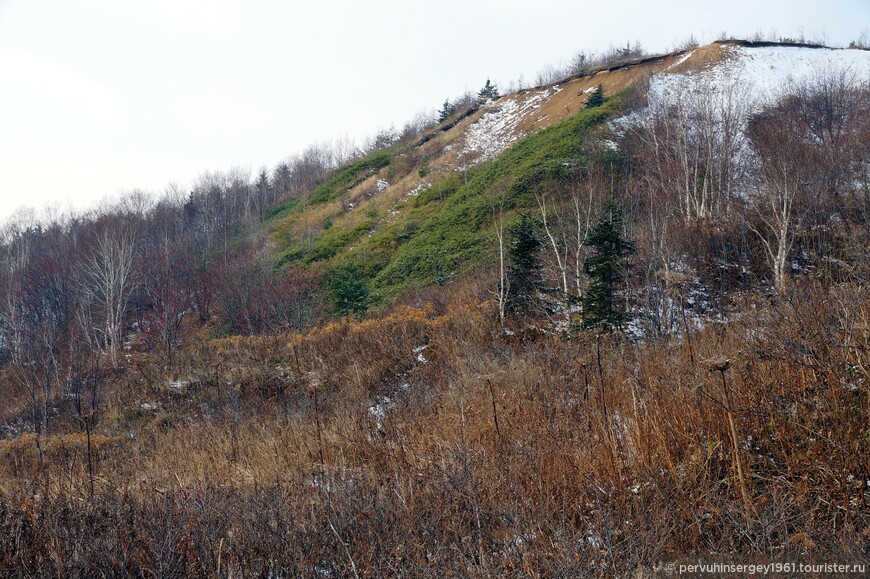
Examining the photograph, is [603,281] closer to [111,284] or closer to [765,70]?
[111,284]

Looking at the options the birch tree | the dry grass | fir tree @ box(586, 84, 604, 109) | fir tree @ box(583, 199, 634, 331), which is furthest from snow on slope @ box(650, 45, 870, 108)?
the birch tree

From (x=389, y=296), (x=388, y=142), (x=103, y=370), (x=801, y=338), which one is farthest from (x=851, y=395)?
(x=388, y=142)

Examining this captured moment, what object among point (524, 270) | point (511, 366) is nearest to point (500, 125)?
point (524, 270)

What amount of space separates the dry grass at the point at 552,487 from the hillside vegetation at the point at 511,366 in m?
0.02

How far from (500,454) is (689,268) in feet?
35.3

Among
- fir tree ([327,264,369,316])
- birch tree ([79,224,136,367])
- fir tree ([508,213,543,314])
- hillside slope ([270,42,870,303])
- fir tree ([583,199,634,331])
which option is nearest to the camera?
fir tree ([583,199,634,331])

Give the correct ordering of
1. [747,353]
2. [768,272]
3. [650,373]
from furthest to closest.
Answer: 1. [768,272]
2. [650,373]
3. [747,353]

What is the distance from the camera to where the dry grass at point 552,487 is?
9.25 ft

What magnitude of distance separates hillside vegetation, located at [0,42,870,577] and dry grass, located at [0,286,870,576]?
2 cm

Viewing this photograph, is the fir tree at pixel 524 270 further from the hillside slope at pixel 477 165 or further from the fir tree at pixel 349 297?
the fir tree at pixel 349 297

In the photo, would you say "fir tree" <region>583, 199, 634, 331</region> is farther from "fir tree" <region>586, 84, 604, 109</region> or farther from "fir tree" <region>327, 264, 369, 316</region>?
"fir tree" <region>586, 84, 604, 109</region>

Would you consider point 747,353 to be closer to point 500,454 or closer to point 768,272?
point 500,454

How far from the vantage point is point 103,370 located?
1588 centimetres

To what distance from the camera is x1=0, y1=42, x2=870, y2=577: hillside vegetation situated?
Result: 3.02 m
